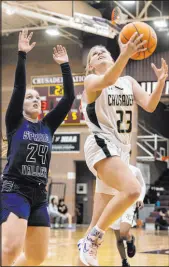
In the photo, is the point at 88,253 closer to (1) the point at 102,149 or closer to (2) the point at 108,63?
(1) the point at 102,149

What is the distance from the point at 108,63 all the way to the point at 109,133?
0.65m

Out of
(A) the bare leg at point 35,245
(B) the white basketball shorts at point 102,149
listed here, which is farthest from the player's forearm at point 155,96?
Answer: (A) the bare leg at point 35,245

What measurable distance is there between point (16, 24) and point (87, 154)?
55.5 feet

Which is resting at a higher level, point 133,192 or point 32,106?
point 32,106

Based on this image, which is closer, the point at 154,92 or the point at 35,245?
the point at 35,245

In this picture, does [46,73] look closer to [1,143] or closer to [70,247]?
[70,247]

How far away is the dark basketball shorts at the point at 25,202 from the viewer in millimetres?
3979

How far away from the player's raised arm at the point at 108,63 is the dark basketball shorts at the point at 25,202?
981 millimetres

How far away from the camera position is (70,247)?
11.2m

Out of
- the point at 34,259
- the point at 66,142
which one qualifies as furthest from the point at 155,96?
the point at 66,142

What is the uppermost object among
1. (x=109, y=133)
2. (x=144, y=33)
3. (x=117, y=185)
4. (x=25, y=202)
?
(x=144, y=33)

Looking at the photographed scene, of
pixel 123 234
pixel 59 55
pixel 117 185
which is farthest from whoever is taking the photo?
pixel 123 234

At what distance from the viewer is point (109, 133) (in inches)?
168

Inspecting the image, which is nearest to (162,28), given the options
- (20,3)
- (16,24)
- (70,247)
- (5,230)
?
(20,3)
